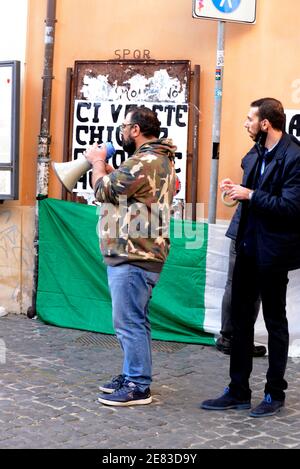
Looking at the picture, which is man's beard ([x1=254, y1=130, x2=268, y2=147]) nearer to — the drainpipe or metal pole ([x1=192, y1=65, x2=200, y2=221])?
metal pole ([x1=192, y1=65, x2=200, y2=221])

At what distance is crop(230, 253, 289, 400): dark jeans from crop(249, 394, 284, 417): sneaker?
3 cm

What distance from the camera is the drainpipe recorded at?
7.88 meters

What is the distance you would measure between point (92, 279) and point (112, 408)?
2.40 meters

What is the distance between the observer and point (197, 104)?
745cm

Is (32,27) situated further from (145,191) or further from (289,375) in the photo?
(289,375)

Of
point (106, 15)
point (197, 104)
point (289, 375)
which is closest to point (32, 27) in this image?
point (106, 15)

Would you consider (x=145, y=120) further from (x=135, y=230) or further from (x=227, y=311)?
(x=227, y=311)

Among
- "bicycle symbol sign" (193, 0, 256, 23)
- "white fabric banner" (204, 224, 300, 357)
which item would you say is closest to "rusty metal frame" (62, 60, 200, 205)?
"white fabric banner" (204, 224, 300, 357)

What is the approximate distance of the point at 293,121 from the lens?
7.13 m

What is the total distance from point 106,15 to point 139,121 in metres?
2.78

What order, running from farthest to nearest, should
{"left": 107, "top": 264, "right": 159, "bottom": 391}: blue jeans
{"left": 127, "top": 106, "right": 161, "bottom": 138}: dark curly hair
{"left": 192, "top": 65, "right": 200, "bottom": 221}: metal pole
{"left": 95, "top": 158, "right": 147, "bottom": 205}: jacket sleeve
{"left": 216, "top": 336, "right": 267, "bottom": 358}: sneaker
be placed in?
{"left": 192, "top": 65, "right": 200, "bottom": 221}: metal pole < {"left": 216, "top": 336, "right": 267, "bottom": 358}: sneaker < {"left": 127, "top": 106, "right": 161, "bottom": 138}: dark curly hair < {"left": 107, "top": 264, "right": 159, "bottom": 391}: blue jeans < {"left": 95, "top": 158, "right": 147, "bottom": 205}: jacket sleeve

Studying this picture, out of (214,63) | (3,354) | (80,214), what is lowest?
(3,354)

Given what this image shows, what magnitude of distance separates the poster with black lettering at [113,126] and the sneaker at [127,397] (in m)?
2.58

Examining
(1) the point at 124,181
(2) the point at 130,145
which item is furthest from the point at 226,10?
(1) the point at 124,181
